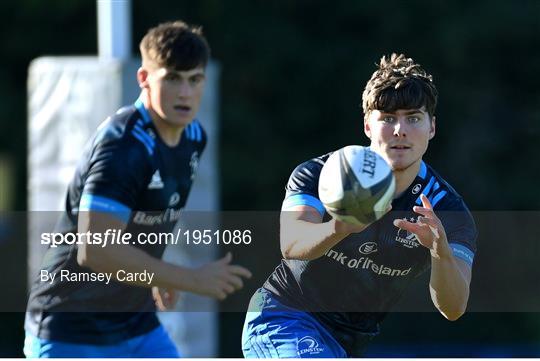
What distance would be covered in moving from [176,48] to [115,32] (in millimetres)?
3309

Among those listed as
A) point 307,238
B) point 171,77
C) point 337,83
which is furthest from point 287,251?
point 337,83

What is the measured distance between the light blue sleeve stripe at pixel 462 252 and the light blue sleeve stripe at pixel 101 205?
1.48 meters

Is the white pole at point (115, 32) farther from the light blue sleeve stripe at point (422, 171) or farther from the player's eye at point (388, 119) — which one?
the player's eye at point (388, 119)

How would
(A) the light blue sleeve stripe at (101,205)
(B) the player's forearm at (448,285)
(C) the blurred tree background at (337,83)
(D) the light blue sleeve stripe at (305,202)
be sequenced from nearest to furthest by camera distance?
(B) the player's forearm at (448,285)
(D) the light blue sleeve stripe at (305,202)
(A) the light blue sleeve stripe at (101,205)
(C) the blurred tree background at (337,83)

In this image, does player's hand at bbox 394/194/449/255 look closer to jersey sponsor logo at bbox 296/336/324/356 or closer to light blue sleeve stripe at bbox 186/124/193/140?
jersey sponsor logo at bbox 296/336/324/356

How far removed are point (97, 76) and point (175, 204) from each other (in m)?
3.23

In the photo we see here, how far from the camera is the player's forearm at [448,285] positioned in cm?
461

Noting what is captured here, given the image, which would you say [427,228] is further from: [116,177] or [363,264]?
[116,177]

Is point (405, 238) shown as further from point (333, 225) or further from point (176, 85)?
point (176, 85)

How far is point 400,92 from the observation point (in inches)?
190

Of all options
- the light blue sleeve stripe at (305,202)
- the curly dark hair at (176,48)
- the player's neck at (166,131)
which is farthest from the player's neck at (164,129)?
the light blue sleeve stripe at (305,202)

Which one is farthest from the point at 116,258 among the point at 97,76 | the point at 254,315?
the point at 97,76

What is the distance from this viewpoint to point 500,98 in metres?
15.5

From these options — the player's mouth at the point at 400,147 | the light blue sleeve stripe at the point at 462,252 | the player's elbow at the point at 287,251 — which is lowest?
the light blue sleeve stripe at the point at 462,252
